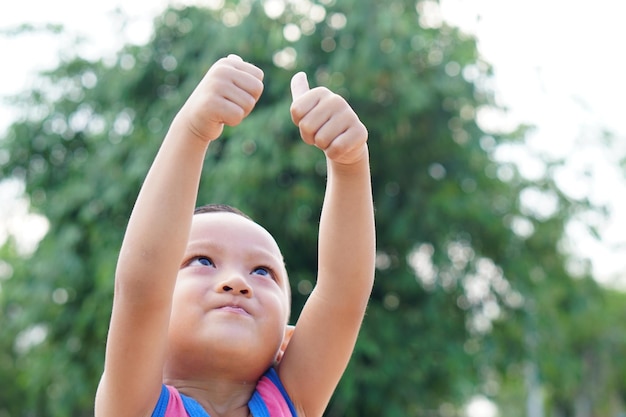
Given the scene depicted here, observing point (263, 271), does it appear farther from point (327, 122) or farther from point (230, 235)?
point (327, 122)

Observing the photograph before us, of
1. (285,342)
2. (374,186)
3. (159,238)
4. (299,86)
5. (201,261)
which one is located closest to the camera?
(159,238)

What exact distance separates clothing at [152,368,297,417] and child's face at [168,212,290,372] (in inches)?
1.5

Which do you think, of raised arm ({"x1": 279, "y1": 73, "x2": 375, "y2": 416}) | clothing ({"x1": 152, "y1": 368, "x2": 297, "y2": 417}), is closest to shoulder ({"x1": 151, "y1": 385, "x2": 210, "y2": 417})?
clothing ({"x1": 152, "y1": 368, "x2": 297, "y2": 417})

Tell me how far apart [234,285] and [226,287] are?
0.02 m

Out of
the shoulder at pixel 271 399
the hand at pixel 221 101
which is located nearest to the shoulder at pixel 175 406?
the shoulder at pixel 271 399

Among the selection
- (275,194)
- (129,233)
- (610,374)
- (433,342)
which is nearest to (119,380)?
(129,233)

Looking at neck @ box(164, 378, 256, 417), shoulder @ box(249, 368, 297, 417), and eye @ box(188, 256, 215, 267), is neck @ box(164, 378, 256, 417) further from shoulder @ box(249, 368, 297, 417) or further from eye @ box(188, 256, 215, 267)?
eye @ box(188, 256, 215, 267)

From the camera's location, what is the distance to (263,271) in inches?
65.5

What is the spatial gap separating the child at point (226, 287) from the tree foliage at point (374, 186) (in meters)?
5.00

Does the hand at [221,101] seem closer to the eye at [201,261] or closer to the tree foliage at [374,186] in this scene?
the eye at [201,261]

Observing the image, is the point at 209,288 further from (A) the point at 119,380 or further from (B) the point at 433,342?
(B) the point at 433,342

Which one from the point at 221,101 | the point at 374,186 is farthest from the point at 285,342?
the point at 374,186

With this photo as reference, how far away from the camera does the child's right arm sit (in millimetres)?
1369

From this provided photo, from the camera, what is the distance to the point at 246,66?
1.42m
